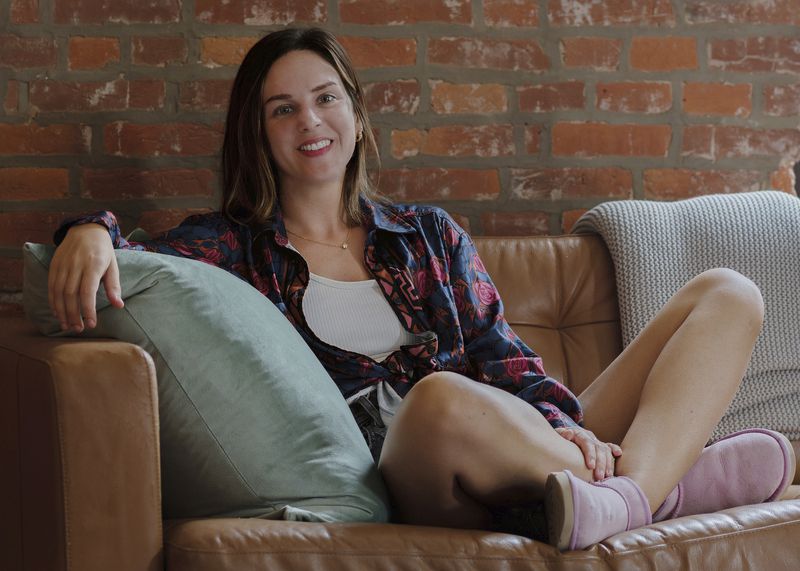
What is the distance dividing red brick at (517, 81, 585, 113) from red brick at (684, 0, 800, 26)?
1.00ft

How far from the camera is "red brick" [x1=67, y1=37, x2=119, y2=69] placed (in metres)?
2.05

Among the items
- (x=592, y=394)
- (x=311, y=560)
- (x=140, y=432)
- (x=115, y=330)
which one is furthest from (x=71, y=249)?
(x=592, y=394)

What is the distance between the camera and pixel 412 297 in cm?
167

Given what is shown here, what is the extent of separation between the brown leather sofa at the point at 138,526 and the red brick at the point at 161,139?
0.85m

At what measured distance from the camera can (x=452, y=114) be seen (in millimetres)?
2180

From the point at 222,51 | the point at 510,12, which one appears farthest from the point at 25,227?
the point at 510,12

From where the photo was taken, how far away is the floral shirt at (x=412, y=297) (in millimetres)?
1608

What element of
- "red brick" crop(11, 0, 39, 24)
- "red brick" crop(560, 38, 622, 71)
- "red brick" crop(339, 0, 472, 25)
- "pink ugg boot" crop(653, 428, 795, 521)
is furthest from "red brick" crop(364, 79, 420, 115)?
"pink ugg boot" crop(653, 428, 795, 521)

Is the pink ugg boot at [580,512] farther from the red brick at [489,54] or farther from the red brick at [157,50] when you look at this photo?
the red brick at [157,50]

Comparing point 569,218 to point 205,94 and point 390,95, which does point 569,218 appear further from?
point 205,94

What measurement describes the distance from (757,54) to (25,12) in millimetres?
1592

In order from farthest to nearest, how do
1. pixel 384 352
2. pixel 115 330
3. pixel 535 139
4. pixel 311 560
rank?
pixel 535 139
pixel 384 352
pixel 115 330
pixel 311 560

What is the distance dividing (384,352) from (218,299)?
16.0 inches

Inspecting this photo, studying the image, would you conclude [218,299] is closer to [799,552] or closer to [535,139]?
[799,552]
